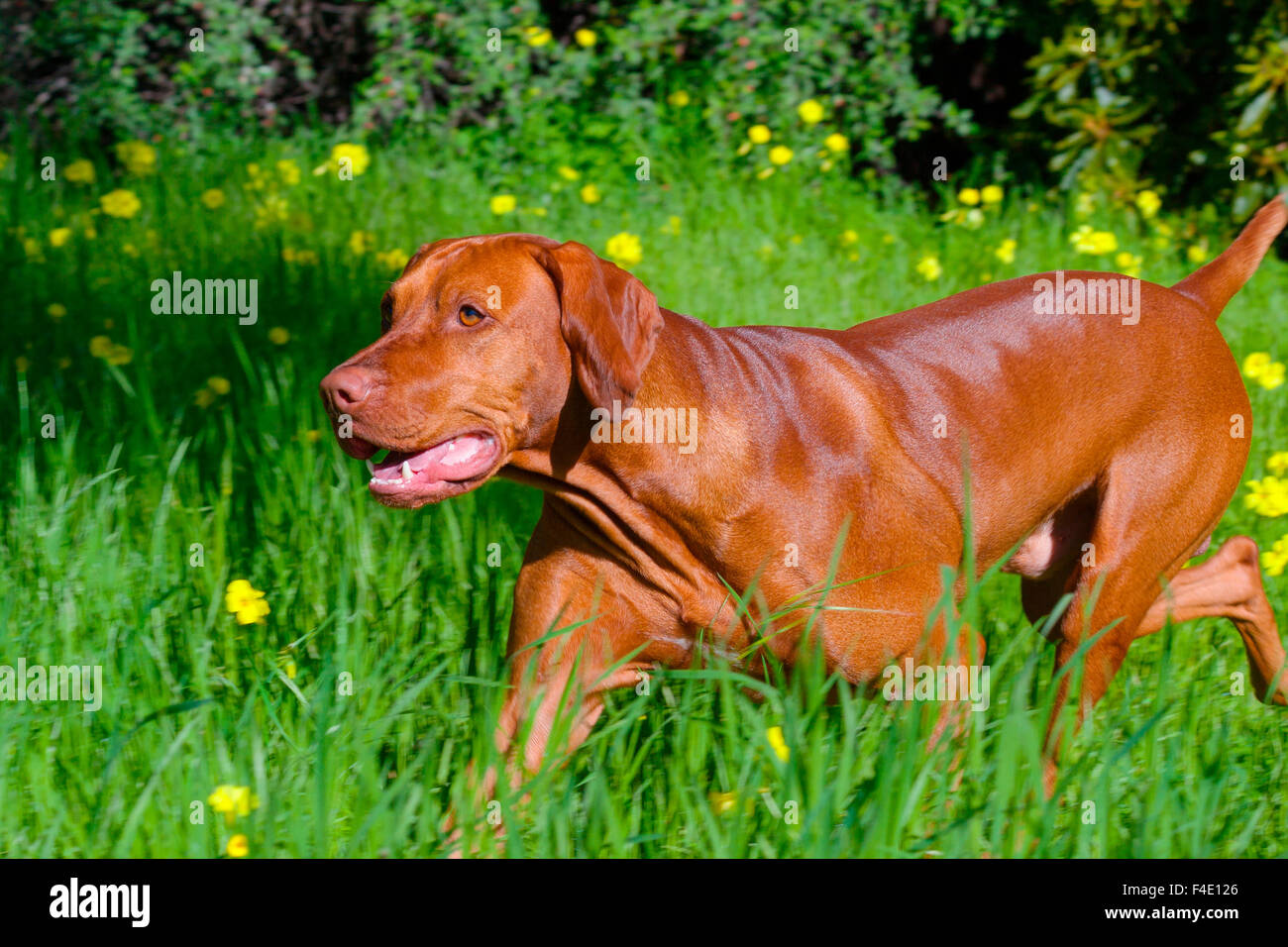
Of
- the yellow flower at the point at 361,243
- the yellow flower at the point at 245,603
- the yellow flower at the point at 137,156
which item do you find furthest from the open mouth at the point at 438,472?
the yellow flower at the point at 137,156

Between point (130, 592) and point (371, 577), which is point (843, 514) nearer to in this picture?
point (371, 577)

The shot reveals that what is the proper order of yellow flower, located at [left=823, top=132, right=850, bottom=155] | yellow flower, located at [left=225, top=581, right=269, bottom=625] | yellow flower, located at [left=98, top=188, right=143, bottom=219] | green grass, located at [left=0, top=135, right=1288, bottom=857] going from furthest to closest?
yellow flower, located at [left=823, top=132, right=850, bottom=155] < yellow flower, located at [left=98, top=188, right=143, bottom=219] < yellow flower, located at [left=225, top=581, right=269, bottom=625] < green grass, located at [left=0, top=135, right=1288, bottom=857]

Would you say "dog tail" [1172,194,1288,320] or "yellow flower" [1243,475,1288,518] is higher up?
"dog tail" [1172,194,1288,320]

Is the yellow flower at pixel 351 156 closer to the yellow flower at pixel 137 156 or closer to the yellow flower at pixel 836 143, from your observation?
the yellow flower at pixel 137 156

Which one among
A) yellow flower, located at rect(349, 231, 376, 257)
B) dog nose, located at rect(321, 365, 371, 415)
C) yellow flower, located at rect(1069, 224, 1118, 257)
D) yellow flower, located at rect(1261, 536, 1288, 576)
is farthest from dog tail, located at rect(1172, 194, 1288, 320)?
yellow flower, located at rect(349, 231, 376, 257)

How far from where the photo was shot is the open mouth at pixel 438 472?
2.76 meters

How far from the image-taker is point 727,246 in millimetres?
6184

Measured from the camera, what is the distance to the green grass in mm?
2543

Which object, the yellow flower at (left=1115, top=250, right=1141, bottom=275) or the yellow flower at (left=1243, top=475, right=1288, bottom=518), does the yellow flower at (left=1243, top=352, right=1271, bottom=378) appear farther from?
the yellow flower at (left=1115, top=250, right=1141, bottom=275)

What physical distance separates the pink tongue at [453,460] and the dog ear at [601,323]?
0.24 m

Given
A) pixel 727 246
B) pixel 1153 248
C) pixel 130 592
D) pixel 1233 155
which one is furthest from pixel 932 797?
pixel 1233 155

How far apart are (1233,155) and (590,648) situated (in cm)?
520

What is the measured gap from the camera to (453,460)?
2789 millimetres
